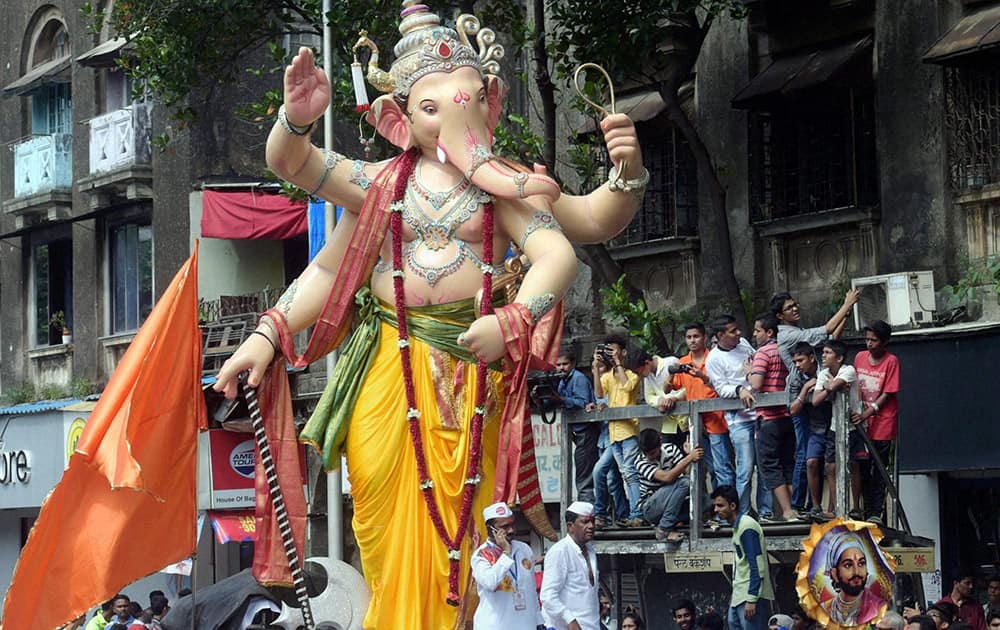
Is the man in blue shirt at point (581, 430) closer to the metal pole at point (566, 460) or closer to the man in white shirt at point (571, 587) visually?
the metal pole at point (566, 460)

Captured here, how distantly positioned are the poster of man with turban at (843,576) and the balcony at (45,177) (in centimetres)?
2043

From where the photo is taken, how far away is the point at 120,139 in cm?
2764

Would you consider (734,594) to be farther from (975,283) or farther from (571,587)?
(975,283)

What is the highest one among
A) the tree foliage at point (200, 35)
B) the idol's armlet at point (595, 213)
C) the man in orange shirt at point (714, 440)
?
the tree foliage at point (200, 35)

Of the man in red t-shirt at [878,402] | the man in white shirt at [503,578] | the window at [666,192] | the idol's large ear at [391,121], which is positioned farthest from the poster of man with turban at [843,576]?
the window at [666,192]

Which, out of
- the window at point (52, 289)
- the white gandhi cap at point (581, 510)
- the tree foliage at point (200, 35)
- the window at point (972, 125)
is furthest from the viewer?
the window at point (52, 289)

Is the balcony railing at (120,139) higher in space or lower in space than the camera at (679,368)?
higher

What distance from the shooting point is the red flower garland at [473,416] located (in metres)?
8.20

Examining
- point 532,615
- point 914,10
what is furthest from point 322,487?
point 532,615

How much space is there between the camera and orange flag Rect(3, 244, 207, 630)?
8.31 metres

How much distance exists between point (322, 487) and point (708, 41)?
866 cm

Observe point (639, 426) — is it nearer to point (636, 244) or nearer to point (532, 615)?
point (532, 615)

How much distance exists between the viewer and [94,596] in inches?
328

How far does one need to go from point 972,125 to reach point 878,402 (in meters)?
4.00
